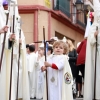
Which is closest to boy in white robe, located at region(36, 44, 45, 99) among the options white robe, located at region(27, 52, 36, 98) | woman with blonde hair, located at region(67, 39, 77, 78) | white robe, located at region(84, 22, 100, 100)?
white robe, located at region(27, 52, 36, 98)

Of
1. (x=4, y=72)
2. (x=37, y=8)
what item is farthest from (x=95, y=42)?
(x=37, y=8)

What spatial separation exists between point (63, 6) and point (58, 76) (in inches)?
613

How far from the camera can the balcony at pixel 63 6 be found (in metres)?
23.9

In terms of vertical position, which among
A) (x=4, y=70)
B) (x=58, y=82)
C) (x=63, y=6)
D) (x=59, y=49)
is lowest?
(x=58, y=82)

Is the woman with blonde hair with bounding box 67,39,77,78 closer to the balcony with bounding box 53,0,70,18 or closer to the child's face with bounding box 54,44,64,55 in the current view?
the child's face with bounding box 54,44,64,55

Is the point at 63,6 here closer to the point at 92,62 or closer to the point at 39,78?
the point at 39,78

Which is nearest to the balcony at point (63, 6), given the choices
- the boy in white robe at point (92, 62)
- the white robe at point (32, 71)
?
the white robe at point (32, 71)

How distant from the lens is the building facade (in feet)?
69.5

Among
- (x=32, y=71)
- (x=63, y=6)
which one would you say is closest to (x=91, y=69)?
(x=32, y=71)

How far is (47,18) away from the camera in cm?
2178

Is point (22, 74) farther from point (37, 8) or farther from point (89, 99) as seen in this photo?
point (37, 8)

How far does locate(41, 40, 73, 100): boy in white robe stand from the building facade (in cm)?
1115

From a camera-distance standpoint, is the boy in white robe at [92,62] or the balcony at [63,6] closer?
the boy in white robe at [92,62]

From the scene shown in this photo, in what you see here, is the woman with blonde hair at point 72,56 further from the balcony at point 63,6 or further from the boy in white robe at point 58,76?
the balcony at point 63,6
